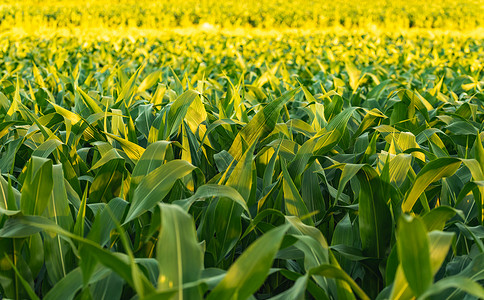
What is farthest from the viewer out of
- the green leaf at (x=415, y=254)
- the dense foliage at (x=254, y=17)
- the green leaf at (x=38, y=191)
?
the dense foliage at (x=254, y=17)

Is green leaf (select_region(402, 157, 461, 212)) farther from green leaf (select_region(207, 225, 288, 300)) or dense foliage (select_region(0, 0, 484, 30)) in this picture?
dense foliage (select_region(0, 0, 484, 30))

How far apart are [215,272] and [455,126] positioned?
121 centimetres

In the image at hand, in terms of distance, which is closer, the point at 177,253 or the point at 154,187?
the point at 177,253

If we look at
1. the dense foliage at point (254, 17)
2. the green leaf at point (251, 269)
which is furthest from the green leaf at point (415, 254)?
the dense foliage at point (254, 17)

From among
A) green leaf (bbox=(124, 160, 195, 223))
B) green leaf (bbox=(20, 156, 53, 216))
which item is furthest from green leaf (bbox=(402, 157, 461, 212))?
green leaf (bbox=(20, 156, 53, 216))

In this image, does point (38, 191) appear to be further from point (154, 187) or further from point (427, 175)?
point (427, 175)

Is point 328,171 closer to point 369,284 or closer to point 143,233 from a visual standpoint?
point 369,284

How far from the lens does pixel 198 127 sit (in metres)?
1.73

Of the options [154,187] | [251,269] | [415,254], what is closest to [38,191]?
[154,187]

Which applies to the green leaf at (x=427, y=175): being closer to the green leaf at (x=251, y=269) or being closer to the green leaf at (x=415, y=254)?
the green leaf at (x=415, y=254)

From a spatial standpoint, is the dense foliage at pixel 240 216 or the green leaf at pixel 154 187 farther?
the green leaf at pixel 154 187

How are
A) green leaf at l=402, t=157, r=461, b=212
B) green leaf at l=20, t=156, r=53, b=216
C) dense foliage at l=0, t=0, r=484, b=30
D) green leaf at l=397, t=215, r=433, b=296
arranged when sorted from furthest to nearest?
dense foliage at l=0, t=0, r=484, b=30 < green leaf at l=402, t=157, r=461, b=212 < green leaf at l=20, t=156, r=53, b=216 < green leaf at l=397, t=215, r=433, b=296

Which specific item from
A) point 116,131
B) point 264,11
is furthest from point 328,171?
point 264,11

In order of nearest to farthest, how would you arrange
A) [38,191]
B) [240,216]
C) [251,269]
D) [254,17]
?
[251,269]
[38,191]
[240,216]
[254,17]
